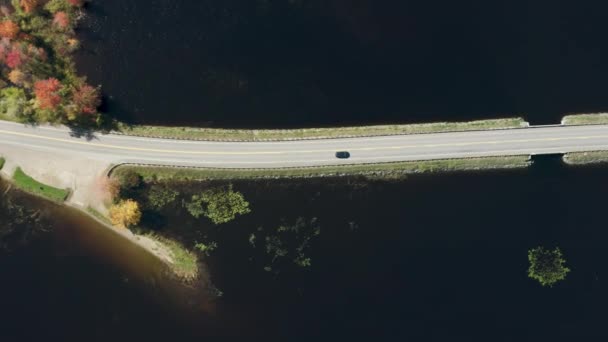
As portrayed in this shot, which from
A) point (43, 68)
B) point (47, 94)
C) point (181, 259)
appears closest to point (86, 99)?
point (47, 94)

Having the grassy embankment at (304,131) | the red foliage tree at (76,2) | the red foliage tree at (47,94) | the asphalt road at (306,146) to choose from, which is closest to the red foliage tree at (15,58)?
the red foliage tree at (47,94)

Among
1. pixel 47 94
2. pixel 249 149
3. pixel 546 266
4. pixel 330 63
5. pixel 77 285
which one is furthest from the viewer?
pixel 330 63

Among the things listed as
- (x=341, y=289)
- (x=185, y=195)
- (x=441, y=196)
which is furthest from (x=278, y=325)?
(x=441, y=196)

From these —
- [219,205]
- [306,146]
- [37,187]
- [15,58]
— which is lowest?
[219,205]

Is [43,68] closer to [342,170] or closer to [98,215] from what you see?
[98,215]

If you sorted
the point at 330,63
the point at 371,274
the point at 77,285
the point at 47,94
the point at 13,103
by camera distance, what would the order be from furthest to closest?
the point at 330,63 → the point at 13,103 → the point at 371,274 → the point at 77,285 → the point at 47,94

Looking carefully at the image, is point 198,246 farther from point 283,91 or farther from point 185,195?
point 283,91

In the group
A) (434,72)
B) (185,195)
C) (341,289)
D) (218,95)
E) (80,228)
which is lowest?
(341,289)
